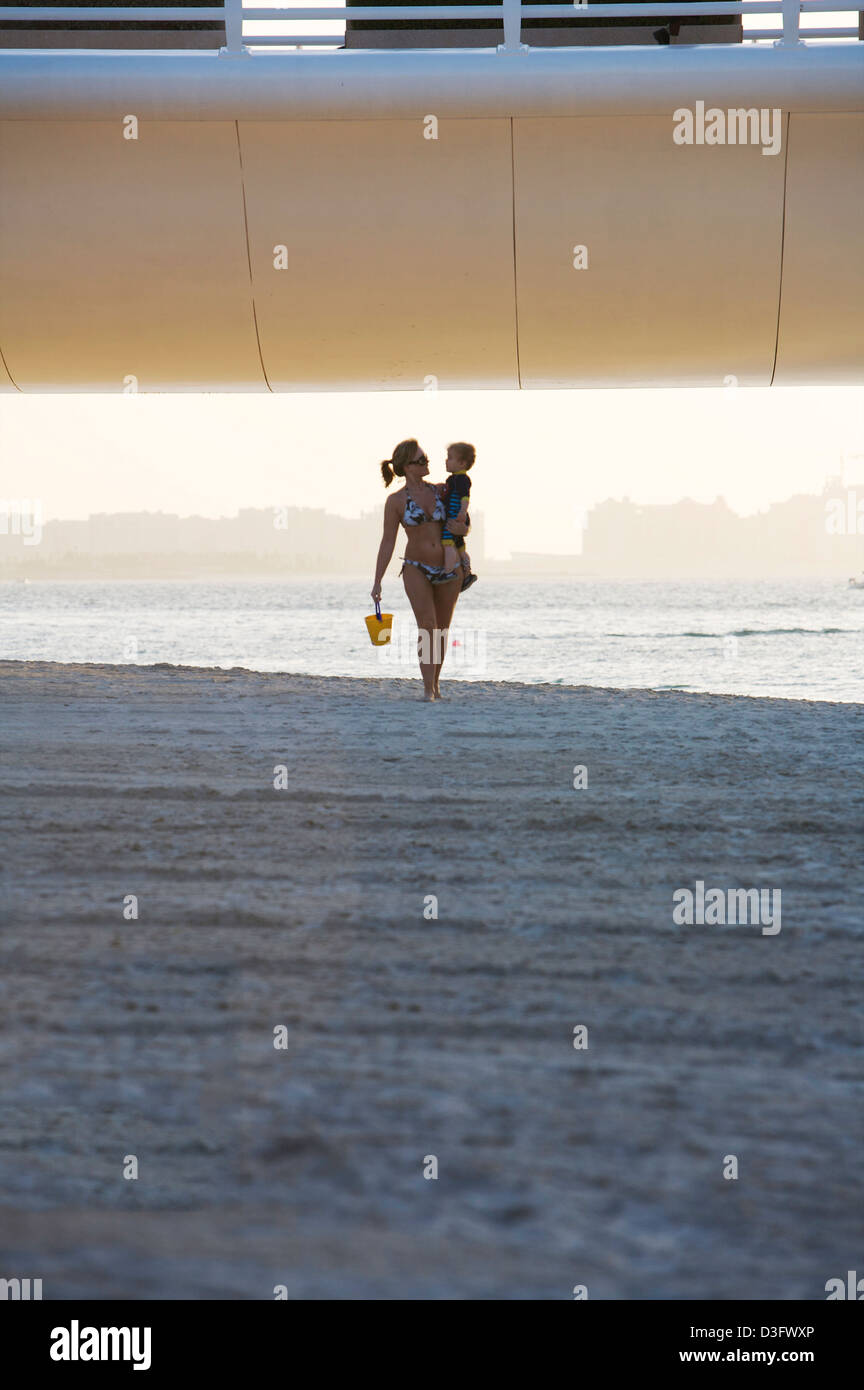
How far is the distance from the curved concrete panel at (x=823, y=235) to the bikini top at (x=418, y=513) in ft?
8.61

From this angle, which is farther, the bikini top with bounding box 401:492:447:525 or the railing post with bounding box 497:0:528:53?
the bikini top with bounding box 401:492:447:525

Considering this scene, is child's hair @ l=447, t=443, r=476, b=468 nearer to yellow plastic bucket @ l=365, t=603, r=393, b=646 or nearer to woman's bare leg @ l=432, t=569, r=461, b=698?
woman's bare leg @ l=432, t=569, r=461, b=698

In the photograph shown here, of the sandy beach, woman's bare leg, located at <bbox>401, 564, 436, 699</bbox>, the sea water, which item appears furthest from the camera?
the sea water

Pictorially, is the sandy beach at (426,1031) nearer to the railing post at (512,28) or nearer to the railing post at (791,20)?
the railing post at (512,28)

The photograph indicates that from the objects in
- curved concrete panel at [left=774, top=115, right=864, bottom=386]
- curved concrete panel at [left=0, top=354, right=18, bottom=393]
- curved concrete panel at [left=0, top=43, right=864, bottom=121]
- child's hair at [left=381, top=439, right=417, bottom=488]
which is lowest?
child's hair at [left=381, top=439, right=417, bottom=488]

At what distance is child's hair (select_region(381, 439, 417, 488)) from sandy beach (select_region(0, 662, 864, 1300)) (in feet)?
8.35

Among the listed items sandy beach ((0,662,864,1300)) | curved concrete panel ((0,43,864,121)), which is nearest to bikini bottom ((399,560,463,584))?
sandy beach ((0,662,864,1300))

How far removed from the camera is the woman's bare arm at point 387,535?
302 inches

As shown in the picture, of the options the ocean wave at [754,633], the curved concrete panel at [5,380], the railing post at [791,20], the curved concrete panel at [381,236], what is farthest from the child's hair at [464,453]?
the ocean wave at [754,633]

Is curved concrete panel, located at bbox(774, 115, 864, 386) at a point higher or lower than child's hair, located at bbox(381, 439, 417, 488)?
higher

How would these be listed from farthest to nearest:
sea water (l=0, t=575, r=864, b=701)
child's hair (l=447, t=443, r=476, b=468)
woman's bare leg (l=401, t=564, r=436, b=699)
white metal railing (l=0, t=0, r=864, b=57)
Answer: sea water (l=0, t=575, r=864, b=701)
woman's bare leg (l=401, t=564, r=436, b=699)
child's hair (l=447, t=443, r=476, b=468)
white metal railing (l=0, t=0, r=864, b=57)

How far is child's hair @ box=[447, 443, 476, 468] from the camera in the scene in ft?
24.8

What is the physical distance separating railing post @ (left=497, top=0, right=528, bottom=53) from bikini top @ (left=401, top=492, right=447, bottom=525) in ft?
8.96
